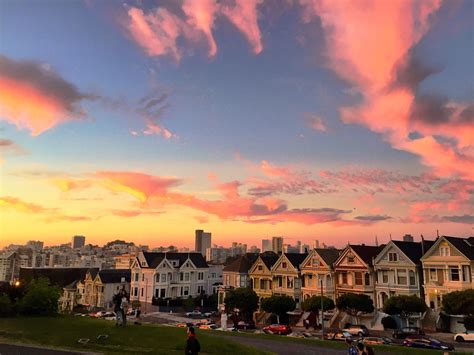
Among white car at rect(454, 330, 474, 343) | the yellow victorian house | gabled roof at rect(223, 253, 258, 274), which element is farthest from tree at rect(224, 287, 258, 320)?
white car at rect(454, 330, 474, 343)

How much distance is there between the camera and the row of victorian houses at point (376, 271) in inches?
2328

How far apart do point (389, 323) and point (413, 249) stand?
11966mm

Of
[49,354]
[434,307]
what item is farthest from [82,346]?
[434,307]

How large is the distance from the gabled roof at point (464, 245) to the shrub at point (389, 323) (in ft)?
43.3

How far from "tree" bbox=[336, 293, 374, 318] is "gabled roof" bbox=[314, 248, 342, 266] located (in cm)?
905

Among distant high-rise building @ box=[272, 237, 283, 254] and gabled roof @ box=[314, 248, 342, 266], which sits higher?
distant high-rise building @ box=[272, 237, 283, 254]

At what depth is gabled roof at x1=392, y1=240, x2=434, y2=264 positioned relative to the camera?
63.8m

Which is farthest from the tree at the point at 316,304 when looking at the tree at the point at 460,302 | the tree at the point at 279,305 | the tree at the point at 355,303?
the tree at the point at 460,302

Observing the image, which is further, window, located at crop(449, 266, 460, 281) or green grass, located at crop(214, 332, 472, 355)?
window, located at crop(449, 266, 460, 281)

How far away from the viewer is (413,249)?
6575 cm

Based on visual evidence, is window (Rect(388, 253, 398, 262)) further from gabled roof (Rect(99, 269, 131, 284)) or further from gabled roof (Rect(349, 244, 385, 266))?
gabled roof (Rect(99, 269, 131, 284))

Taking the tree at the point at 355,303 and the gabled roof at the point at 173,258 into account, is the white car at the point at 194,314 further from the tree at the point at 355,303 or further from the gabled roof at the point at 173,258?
the tree at the point at 355,303

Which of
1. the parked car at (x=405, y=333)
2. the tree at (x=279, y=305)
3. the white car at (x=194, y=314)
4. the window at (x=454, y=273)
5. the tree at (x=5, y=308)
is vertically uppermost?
the window at (x=454, y=273)

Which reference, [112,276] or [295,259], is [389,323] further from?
[112,276]
